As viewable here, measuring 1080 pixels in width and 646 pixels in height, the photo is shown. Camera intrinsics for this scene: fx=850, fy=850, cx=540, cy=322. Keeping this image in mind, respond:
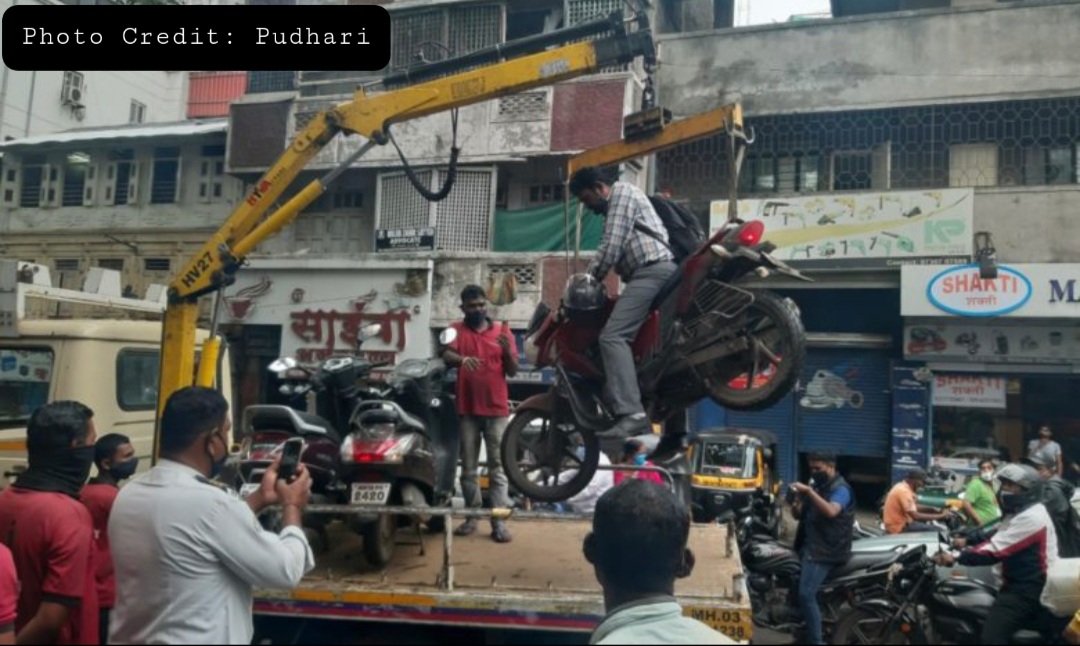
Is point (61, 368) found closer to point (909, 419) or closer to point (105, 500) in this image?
point (105, 500)

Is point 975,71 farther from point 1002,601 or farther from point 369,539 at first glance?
point 369,539

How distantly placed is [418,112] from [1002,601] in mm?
5495

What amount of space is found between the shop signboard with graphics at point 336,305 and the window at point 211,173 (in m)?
2.50

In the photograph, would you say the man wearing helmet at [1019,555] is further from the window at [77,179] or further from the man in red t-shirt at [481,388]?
the window at [77,179]

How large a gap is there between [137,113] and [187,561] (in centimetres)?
2631

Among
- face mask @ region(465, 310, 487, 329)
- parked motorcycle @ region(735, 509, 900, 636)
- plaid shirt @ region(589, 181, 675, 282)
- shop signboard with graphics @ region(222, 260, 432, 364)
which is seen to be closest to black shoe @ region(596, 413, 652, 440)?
plaid shirt @ region(589, 181, 675, 282)

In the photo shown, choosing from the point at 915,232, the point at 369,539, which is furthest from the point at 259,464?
the point at 915,232

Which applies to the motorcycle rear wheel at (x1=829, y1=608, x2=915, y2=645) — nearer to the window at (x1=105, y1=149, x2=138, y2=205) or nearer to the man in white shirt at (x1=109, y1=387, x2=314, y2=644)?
the man in white shirt at (x1=109, y1=387, x2=314, y2=644)

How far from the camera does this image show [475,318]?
581cm

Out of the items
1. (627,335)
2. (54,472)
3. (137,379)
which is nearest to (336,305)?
(137,379)

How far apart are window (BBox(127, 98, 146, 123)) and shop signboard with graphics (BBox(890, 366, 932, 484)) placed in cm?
2183

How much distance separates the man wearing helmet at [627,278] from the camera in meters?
4.66

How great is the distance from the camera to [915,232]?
14312mm

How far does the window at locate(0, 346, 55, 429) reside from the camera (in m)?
6.68
